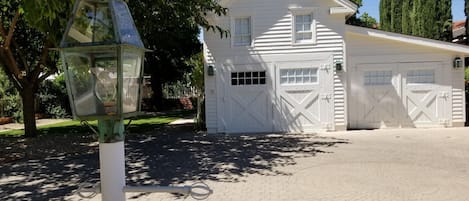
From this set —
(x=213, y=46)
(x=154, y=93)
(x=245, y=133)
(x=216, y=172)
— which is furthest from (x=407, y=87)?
(x=154, y=93)

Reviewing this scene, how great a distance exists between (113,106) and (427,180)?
20.6ft

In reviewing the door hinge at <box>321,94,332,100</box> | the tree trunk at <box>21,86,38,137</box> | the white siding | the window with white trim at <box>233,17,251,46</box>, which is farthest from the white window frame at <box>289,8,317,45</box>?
the tree trunk at <box>21,86,38,137</box>

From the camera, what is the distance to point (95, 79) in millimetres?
2578

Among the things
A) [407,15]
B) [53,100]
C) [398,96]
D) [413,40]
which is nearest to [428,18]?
[407,15]

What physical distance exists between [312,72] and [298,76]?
19.1 inches

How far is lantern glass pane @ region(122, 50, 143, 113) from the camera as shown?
260 cm

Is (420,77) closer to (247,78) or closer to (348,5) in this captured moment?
(348,5)

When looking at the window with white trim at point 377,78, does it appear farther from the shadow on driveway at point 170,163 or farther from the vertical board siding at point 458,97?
the shadow on driveway at point 170,163

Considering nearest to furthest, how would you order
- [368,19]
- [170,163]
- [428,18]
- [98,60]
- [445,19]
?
[98,60] → [170,163] → [445,19] → [428,18] → [368,19]

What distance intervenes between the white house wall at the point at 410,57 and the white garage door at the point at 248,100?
310 centimetres

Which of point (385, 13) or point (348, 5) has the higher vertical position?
point (385, 13)

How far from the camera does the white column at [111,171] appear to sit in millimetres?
2646

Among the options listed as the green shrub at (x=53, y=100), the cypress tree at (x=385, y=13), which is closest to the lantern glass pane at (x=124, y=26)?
the green shrub at (x=53, y=100)

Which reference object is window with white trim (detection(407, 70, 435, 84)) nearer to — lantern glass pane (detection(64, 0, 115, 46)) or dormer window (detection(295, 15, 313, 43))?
dormer window (detection(295, 15, 313, 43))
